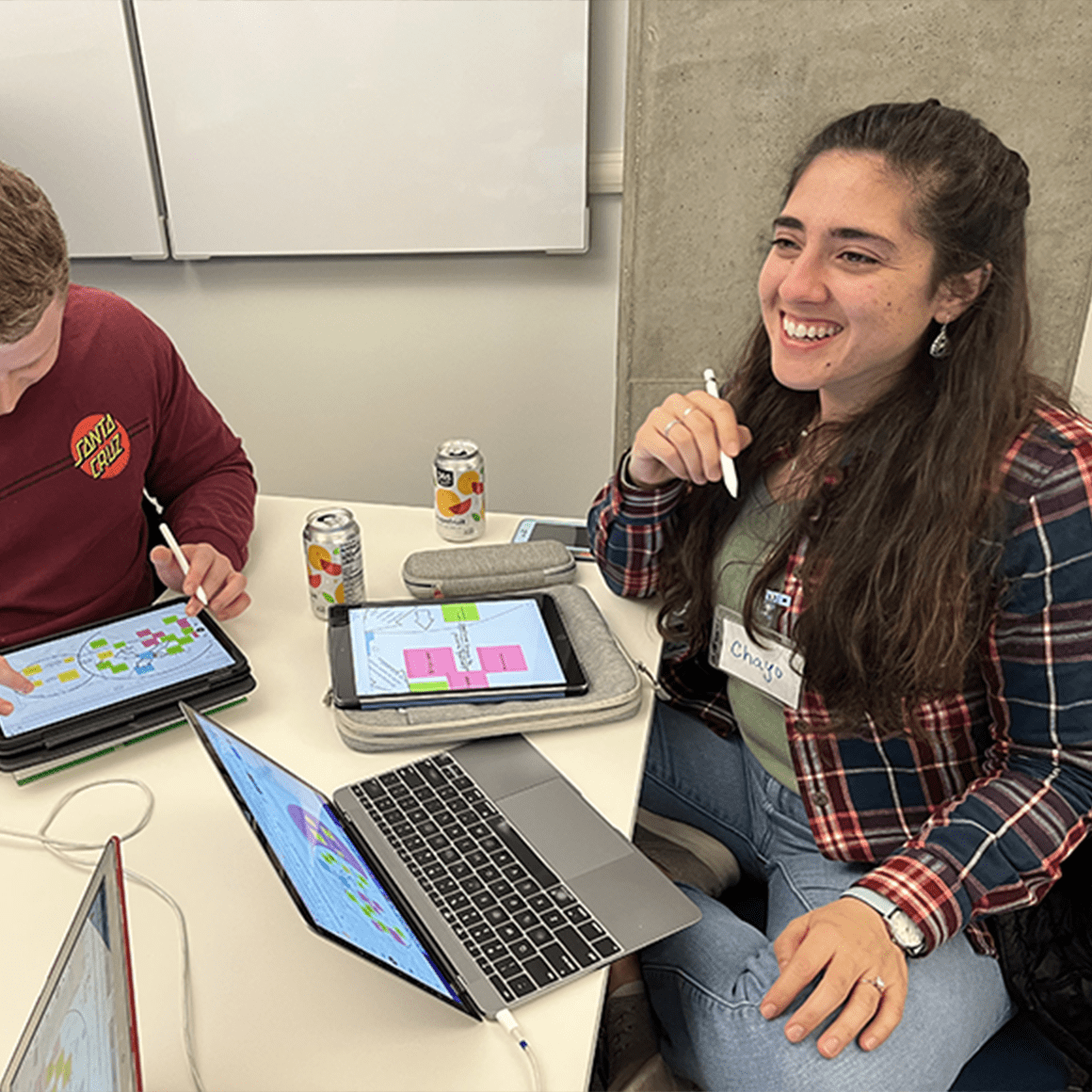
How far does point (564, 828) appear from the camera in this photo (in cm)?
91

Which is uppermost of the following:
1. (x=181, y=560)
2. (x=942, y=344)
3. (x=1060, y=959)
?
(x=942, y=344)

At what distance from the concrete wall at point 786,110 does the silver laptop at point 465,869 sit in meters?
1.31

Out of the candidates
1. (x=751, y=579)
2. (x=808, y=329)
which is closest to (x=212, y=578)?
(x=751, y=579)

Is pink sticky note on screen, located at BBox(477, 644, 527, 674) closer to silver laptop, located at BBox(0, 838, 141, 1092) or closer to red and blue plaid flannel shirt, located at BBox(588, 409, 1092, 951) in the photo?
red and blue plaid flannel shirt, located at BBox(588, 409, 1092, 951)

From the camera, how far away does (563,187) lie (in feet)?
6.95

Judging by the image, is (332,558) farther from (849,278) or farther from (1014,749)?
(1014,749)

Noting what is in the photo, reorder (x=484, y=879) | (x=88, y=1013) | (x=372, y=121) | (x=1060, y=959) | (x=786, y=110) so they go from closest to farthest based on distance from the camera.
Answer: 1. (x=88, y=1013)
2. (x=484, y=879)
3. (x=1060, y=959)
4. (x=786, y=110)
5. (x=372, y=121)

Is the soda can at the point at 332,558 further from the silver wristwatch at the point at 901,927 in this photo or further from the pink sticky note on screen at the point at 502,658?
the silver wristwatch at the point at 901,927

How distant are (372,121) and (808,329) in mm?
1423

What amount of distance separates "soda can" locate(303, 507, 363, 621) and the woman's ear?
2.38 ft

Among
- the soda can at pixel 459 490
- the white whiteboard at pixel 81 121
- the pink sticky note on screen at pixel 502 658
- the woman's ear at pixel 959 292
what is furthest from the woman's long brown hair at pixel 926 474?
the white whiteboard at pixel 81 121

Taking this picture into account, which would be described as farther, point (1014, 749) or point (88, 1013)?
point (1014, 749)

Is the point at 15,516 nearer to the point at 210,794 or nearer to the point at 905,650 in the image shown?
the point at 210,794

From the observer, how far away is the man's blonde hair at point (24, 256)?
39.8 inches
